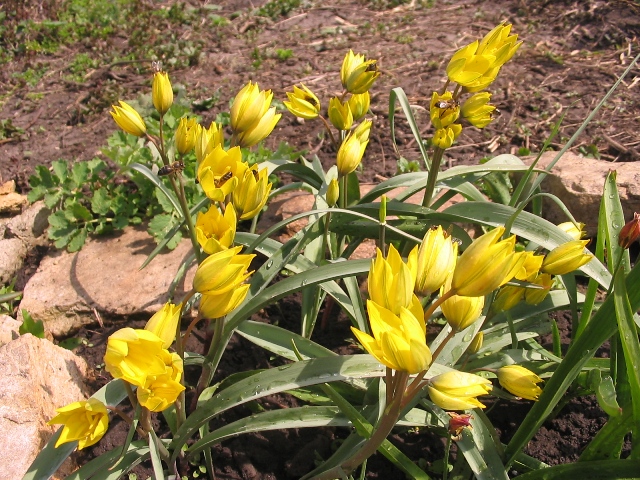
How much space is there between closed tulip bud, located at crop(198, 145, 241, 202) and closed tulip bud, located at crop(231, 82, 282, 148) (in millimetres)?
173

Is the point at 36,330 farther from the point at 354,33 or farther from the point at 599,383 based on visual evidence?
the point at 354,33

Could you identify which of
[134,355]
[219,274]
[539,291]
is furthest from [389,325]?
[539,291]

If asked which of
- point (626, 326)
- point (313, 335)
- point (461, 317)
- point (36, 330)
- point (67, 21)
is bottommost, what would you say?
point (313, 335)

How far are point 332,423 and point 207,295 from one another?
415 mm

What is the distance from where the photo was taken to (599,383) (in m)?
1.20

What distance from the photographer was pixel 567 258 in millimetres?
1211

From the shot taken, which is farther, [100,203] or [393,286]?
[100,203]

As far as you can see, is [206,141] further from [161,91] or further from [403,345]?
[403,345]

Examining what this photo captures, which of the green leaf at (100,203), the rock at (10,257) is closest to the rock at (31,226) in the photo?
the rock at (10,257)

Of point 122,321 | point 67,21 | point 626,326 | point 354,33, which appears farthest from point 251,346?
point 67,21

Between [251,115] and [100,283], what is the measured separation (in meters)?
1.10

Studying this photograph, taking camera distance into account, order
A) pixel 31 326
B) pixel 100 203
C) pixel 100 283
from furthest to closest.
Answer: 1. pixel 100 203
2. pixel 100 283
3. pixel 31 326

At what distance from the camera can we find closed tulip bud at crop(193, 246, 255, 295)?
1089 mm

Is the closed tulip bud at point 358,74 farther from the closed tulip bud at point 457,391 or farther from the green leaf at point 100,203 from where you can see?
the green leaf at point 100,203
